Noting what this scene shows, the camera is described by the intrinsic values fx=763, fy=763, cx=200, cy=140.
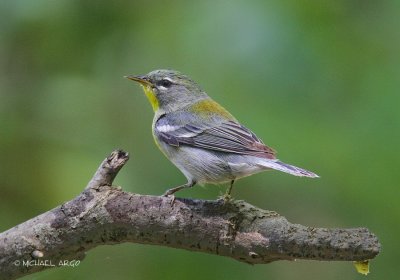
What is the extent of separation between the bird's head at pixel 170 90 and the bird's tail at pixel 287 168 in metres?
1.33

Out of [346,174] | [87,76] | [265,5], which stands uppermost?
[265,5]

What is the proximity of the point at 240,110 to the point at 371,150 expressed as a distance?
0.78 meters

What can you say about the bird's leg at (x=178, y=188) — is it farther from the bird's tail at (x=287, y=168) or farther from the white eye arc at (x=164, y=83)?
the white eye arc at (x=164, y=83)

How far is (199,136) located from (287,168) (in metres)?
0.94

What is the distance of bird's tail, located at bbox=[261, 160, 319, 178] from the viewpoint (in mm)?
3695

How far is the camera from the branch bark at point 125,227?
3.47 metres

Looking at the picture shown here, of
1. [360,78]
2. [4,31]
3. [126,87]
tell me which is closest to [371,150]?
[360,78]

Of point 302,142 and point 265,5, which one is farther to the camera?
point 265,5

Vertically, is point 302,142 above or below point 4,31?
below

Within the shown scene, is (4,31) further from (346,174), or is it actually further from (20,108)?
(346,174)

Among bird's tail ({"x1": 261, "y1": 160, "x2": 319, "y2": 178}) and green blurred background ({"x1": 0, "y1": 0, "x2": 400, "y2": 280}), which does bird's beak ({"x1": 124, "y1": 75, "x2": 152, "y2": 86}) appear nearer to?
green blurred background ({"x1": 0, "y1": 0, "x2": 400, "y2": 280})

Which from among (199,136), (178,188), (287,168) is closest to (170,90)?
(199,136)

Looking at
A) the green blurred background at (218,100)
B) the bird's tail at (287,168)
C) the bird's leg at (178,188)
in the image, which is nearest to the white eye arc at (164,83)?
the green blurred background at (218,100)

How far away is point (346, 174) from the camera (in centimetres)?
421
